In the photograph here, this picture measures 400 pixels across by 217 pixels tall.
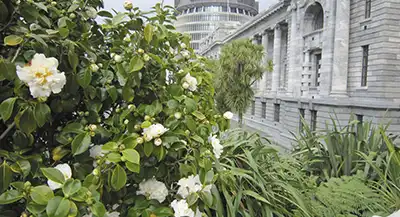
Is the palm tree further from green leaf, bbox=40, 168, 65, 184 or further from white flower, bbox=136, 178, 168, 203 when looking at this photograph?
green leaf, bbox=40, 168, 65, 184

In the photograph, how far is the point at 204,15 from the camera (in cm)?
9719

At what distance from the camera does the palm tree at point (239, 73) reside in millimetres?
19484

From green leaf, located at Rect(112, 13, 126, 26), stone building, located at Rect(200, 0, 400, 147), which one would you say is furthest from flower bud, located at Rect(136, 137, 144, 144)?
stone building, located at Rect(200, 0, 400, 147)

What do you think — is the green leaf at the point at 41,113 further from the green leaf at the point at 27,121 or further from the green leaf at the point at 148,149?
the green leaf at the point at 148,149

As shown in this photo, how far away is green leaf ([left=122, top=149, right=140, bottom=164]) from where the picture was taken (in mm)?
1380

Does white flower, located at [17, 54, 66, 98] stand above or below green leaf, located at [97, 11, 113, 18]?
below

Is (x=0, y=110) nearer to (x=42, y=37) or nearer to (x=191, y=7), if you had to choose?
(x=42, y=37)

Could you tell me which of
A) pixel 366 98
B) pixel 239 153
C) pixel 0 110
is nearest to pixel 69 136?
pixel 0 110

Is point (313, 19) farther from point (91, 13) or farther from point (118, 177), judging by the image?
point (118, 177)

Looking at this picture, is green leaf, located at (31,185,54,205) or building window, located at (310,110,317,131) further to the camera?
building window, located at (310,110,317,131)

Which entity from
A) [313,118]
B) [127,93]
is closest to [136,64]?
→ [127,93]

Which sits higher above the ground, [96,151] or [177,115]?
[177,115]

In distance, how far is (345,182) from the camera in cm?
363

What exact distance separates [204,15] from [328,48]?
79.4 metres
